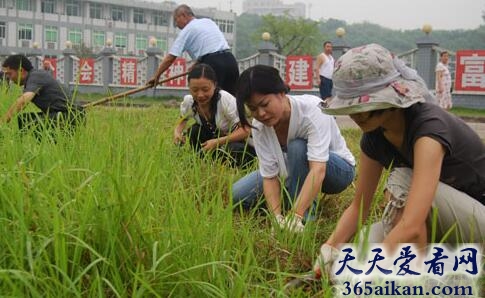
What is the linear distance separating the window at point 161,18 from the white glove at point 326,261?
39589 millimetres

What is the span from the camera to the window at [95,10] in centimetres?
3686

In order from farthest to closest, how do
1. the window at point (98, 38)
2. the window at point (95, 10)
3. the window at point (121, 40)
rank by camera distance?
1. the window at point (121, 40)
2. the window at point (95, 10)
3. the window at point (98, 38)

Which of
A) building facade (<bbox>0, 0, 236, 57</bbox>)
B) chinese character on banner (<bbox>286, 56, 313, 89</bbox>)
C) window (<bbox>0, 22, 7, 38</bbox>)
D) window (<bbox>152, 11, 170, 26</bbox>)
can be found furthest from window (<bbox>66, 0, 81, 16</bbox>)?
chinese character on banner (<bbox>286, 56, 313, 89</bbox>)

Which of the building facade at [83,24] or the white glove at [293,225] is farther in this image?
the building facade at [83,24]

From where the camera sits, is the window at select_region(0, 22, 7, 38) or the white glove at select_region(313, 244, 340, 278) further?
the window at select_region(0, 22, 7, 38)

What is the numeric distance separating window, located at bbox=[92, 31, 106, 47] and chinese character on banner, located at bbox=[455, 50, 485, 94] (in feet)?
93.0

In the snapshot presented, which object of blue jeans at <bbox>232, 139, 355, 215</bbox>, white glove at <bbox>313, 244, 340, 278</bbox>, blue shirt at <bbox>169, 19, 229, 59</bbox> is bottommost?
white glove at <bbox>313, 244, 340, 278</bbox>

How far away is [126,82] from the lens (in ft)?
53.7

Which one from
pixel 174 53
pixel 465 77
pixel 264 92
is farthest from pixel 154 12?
pixel 264 92

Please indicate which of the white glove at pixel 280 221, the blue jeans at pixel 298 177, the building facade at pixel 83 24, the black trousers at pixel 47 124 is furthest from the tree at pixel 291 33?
the white glove at pixel 280 221

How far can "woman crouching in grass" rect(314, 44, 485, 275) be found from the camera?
145 cm

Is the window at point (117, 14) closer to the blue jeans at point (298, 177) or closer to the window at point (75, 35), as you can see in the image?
the window at point (75, 35)

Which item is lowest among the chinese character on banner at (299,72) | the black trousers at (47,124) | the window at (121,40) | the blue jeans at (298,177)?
the blue jeans at (298,177)

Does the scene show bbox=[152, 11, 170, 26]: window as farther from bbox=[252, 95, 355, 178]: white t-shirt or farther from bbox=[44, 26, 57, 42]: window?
bbox=[252, 95, 355, 178]: white t-shirt
